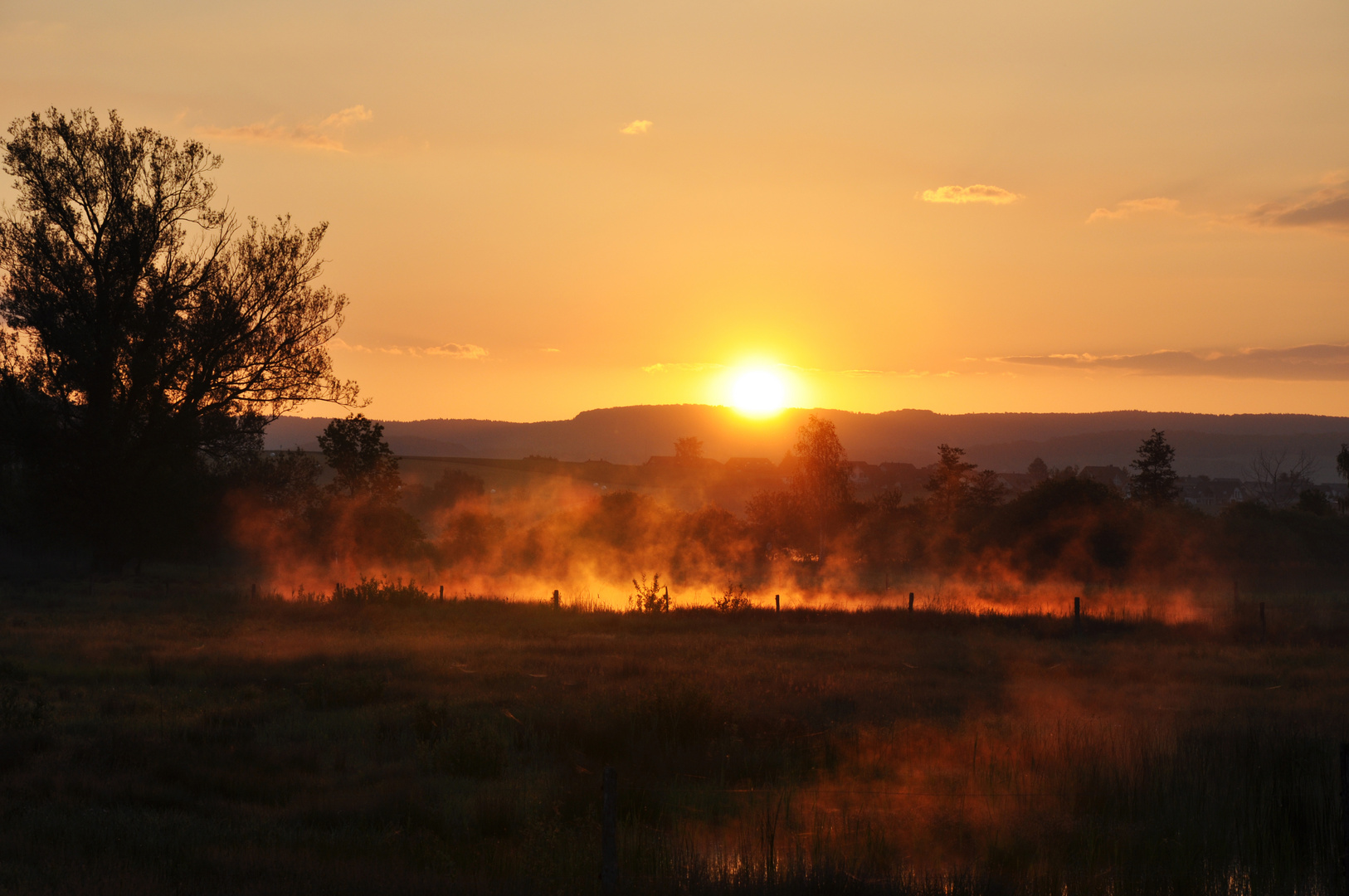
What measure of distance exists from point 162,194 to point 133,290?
3.16m

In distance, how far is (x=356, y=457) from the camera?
1989 inches

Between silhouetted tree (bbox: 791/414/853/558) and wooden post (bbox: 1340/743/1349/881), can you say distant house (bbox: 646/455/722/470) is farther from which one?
wooden post (bbox: 1340/743/1349/881)

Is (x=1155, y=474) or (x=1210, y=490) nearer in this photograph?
(x=1155, y=474)

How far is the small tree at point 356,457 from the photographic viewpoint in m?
50.4

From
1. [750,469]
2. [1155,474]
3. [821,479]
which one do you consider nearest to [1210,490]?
[750,469]

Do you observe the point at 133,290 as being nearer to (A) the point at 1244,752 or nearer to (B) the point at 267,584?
(B) the point at 267,584

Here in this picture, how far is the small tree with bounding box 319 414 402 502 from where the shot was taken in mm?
50438

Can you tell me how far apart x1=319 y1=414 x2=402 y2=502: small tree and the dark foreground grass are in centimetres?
2885

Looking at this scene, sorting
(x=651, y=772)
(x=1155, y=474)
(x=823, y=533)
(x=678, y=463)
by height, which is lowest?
(x=823, y=533)

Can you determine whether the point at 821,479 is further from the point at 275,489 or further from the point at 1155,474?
the point at 275,489

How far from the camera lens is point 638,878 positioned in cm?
772

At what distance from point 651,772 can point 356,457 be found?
4220 cm

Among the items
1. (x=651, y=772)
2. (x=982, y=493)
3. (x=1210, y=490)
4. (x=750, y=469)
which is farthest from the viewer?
(x=1210, y=490)

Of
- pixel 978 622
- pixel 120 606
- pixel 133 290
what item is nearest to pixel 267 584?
pixel 120 606
